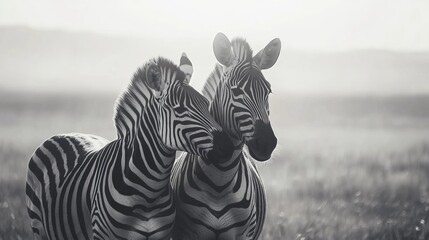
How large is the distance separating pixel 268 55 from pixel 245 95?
16.4 inches

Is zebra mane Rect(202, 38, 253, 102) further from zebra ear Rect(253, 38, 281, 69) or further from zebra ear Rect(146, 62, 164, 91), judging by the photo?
zebra ear Rect(146, 62, 164, 91)

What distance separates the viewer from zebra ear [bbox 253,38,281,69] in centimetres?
438

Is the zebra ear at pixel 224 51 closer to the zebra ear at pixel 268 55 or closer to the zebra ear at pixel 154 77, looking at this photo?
the zebra ear at pixel 268 55

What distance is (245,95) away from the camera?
410 cm

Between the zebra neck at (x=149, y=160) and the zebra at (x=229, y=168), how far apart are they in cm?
26

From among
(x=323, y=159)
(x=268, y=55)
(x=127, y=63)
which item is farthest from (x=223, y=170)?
(x=323, y=159)

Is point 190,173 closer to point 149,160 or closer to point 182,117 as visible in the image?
point 149,160

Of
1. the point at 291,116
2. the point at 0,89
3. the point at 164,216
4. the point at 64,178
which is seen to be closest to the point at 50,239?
the point at 64,178

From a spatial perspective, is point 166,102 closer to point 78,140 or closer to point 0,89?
point 78,140

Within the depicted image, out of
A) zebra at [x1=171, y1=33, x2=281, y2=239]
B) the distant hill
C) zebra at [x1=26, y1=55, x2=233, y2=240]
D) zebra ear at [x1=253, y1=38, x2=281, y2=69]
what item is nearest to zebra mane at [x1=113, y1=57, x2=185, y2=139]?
zebra at [x1=26, y1=55, x2=233, y2=240]

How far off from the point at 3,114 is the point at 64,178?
139 inches

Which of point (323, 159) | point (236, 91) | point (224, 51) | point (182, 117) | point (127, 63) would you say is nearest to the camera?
point (182, 117)

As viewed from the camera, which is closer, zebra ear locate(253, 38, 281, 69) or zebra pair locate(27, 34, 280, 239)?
zebra pair locate(27, 34, 280, 239)

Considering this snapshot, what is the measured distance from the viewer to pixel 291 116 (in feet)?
29.1
